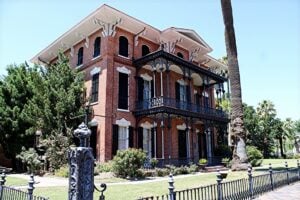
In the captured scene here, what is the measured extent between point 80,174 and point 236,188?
5.24 meters

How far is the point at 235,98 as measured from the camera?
1742 cm

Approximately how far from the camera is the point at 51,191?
36.6 ft

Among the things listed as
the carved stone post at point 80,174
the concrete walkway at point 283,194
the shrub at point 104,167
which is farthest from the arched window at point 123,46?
the carved stone post at point 80,174

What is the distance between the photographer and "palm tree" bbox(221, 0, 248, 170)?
1628cm

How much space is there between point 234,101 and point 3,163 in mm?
19934

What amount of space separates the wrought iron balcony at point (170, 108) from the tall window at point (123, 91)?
3.35ft

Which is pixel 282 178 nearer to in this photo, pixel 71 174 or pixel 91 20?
pixel 71 174

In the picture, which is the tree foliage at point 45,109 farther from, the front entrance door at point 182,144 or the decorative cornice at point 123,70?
the front entrance door at point 182,144

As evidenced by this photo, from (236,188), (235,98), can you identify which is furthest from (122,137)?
(236,188)

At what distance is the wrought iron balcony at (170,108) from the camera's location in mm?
19589

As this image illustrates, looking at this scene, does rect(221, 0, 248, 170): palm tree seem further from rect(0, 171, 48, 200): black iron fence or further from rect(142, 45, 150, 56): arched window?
rect(0, 171, 48, 200): black iron fence

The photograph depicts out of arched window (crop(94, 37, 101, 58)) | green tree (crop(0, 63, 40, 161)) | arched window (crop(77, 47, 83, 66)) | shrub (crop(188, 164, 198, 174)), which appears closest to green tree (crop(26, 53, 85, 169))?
green tree (crop(0, 63, 40, 161))

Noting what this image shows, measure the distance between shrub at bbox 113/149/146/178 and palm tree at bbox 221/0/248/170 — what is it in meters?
5.56

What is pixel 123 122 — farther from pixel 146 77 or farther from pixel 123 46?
pixel 123 46
